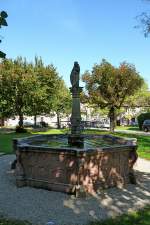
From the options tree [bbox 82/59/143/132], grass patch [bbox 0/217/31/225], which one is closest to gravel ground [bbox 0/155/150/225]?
grass patch [bbox 0/217/31/225]

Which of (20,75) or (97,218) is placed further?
(20,75)

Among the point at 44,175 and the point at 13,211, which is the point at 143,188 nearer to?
the point at 44,175

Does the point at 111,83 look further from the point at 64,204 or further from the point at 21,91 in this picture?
the point at 64,204

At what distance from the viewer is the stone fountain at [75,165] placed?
1070cm

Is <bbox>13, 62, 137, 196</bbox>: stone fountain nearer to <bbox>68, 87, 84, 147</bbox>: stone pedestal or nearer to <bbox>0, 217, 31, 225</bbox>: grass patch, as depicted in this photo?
<bbox>68, 87, 84, 147</bbox>: stone pedestal

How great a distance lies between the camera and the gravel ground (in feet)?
28.0

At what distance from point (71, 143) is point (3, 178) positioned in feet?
8.45

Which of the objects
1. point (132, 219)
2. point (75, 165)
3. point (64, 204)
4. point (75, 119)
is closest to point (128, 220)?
point (132, 219)

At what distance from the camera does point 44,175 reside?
1132cm

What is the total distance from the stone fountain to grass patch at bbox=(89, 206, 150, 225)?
2038 millimetres

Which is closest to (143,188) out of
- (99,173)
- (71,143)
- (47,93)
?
(99,173)

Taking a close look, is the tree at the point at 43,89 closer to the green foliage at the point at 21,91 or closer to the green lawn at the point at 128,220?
the green foliage at the point at 21,91

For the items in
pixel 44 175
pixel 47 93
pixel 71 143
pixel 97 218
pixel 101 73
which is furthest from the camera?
pixel 47 93

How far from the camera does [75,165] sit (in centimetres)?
1073
